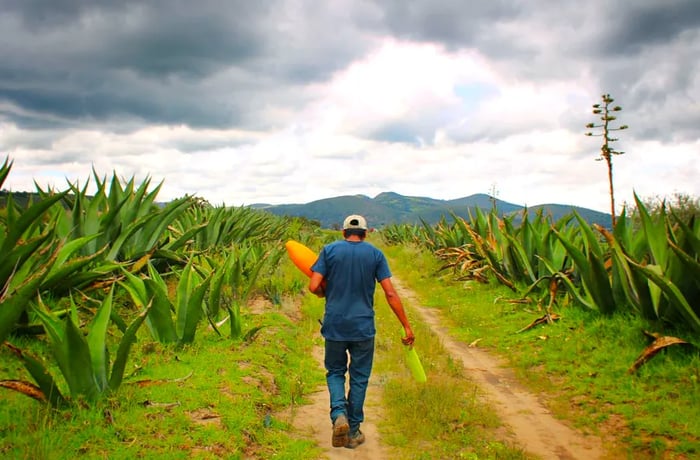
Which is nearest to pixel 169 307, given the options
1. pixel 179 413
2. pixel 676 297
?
pixel 179 413

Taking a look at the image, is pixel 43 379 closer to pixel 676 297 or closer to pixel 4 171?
pixel 4 171

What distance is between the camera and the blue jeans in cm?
Answer: 421

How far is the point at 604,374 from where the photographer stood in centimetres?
553

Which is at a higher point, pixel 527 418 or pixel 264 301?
pixel 264 301

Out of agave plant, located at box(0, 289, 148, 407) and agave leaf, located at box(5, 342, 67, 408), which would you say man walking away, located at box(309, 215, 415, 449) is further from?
agave leaf, located at box(5, 342, 67, 408)

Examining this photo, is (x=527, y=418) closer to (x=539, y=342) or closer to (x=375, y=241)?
(x=539, y=342)

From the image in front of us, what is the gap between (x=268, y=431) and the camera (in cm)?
416

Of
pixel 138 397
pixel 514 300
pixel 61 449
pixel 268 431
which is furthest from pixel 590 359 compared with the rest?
A: pixel 61 449

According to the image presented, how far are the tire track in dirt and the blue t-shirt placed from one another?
1.56m

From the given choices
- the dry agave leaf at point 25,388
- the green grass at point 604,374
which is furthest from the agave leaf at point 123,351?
the green grass at point 604,374

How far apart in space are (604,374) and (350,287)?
3.05 meters

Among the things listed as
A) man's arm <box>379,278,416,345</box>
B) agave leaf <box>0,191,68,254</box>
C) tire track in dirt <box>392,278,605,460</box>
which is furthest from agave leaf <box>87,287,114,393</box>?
tire track in dirt <box>392,278,605,460</box>

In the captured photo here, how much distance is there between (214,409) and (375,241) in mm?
29531

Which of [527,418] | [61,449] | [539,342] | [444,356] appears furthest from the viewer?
[539,342]
